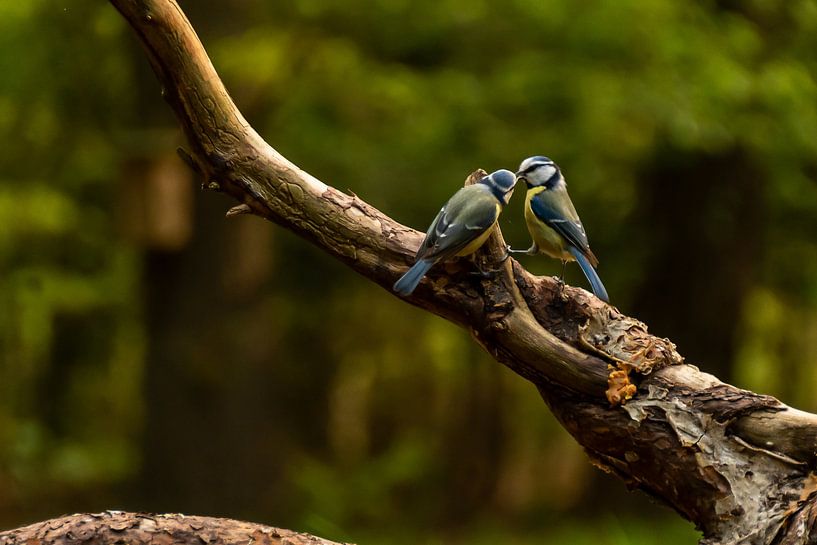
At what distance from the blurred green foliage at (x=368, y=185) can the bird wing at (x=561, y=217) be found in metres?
1.69

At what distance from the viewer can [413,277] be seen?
2.45 metres

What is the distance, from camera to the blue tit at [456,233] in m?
2.44

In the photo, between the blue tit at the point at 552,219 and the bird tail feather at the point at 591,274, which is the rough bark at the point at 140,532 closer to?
the bird tail feather at the point at 591,274

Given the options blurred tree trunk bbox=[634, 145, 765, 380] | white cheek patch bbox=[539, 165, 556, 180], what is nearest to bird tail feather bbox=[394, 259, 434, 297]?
white cheek patch bbox=[539, 165, 556, 180]

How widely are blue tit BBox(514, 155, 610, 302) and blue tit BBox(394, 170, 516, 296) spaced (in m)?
0.47

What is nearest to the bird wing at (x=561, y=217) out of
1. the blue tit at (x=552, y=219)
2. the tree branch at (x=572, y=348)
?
the blue tit at (x=552, y=219)

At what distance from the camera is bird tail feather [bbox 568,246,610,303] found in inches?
107

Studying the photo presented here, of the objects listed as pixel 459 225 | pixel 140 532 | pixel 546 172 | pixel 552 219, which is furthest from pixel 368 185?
pixel 140 532

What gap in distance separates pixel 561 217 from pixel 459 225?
0.69m

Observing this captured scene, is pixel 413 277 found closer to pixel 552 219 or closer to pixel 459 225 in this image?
pixel 459 225

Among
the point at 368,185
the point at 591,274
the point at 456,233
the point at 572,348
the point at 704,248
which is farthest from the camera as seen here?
the point at 704,248

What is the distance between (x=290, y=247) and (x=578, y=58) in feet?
8.42

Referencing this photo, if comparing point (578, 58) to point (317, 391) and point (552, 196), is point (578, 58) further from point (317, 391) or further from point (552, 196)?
point (317, 391)

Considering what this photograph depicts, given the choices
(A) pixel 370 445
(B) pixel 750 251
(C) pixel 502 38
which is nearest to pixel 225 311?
(C) pixel 502 38
